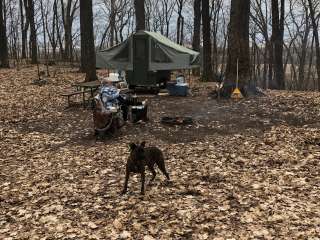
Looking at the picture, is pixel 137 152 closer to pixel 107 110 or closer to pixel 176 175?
pixel 176 175

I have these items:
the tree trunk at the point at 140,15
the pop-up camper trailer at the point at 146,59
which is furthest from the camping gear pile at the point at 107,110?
the tree trunk at the point at 140,15

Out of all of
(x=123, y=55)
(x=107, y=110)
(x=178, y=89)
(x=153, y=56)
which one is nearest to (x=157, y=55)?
(x=153, y=56)

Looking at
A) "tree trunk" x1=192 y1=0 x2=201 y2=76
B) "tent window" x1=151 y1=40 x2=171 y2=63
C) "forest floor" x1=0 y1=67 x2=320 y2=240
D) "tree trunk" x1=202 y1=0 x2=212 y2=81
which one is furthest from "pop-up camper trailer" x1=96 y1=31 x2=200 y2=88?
"tree trunk" x1=192 y1=0 x2=201 y2=76

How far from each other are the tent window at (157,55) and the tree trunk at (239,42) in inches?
123

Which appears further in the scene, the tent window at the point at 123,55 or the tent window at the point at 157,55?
the tent window at the point at 123,55

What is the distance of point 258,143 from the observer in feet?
32.9

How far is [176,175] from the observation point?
792cm

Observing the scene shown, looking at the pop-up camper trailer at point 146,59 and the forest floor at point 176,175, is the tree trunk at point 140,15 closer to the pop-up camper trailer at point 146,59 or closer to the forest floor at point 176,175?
the pop-up camper trailer at point 146,59

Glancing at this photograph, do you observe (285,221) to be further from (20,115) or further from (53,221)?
(20,115)

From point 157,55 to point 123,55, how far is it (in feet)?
4.86

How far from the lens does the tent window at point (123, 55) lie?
707 inches

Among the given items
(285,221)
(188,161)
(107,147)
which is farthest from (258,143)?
(285,221)

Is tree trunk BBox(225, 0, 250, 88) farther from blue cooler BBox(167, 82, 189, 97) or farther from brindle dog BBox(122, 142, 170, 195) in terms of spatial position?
brindle dog BBox(122, 142, 170, 195)

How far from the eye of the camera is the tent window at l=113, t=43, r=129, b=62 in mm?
17969
